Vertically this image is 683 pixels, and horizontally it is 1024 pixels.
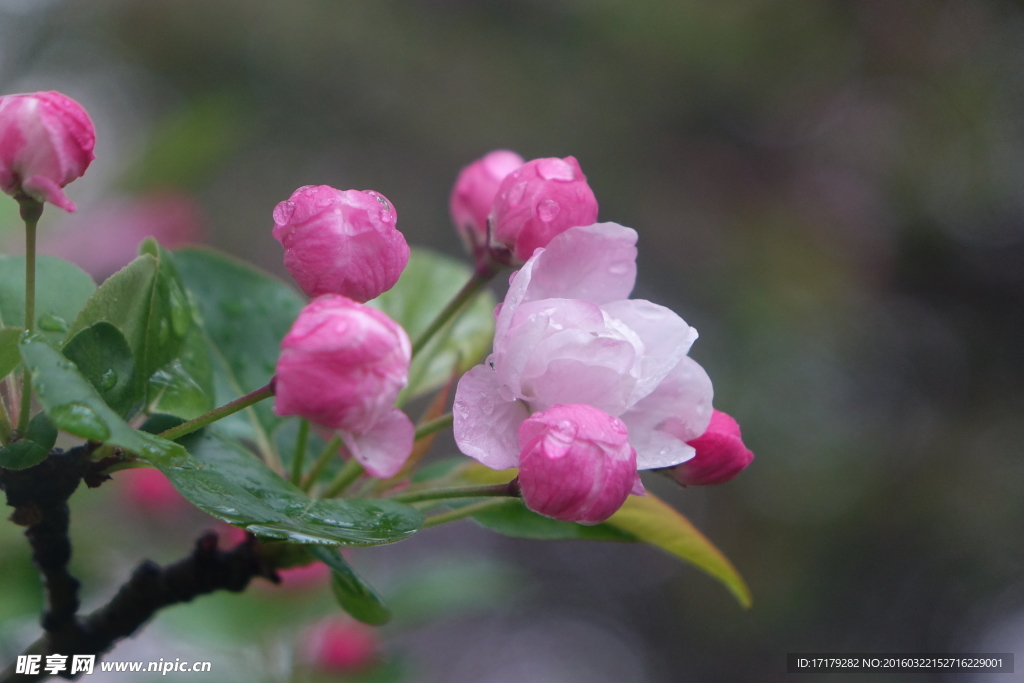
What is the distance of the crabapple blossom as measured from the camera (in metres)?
0.59

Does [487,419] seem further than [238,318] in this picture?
No

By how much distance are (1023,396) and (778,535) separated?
3.85 feet

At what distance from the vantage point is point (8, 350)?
A: 20.4 inches

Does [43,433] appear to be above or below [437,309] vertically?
above

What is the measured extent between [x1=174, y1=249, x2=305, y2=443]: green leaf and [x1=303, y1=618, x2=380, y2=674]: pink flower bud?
0.81m

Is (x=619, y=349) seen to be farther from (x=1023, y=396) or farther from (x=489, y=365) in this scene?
(x=1023, y=396)

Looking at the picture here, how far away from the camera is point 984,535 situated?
9.66 feet

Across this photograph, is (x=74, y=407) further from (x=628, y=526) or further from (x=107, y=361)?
Answer: (x=628, y=526)

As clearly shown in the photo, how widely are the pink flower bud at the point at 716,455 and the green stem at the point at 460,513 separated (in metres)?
0.20

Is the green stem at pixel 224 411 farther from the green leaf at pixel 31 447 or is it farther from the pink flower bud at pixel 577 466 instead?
the pink flower bud at pixel 577 466

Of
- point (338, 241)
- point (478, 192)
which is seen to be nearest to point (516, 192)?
point (338, 241)

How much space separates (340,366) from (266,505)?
0.45 feet

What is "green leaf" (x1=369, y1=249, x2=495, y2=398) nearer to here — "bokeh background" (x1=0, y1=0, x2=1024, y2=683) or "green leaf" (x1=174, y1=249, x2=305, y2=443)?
"green leaf" (x1=174, y1=249, x2=305, y2=443)

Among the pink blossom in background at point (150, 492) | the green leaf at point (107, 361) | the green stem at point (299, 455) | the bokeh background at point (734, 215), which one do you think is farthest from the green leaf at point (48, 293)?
the bokeh background at point (734, 215)
